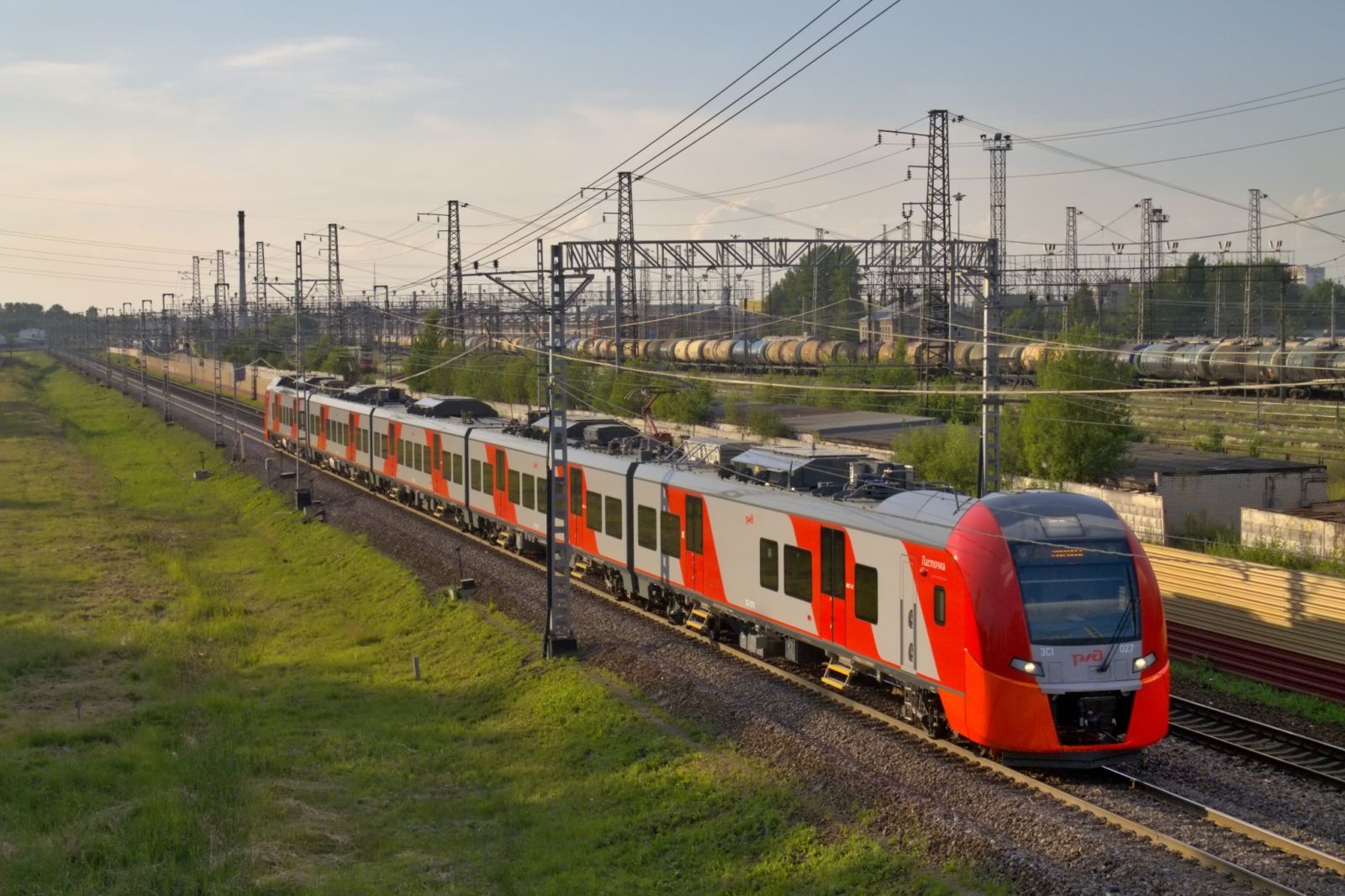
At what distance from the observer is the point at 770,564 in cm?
1627

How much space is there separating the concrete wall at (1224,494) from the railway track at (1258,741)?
1384 centimetres

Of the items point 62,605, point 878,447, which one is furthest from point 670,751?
point 878,447

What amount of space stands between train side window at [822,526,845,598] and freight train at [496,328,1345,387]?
2059cm

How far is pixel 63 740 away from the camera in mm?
16516

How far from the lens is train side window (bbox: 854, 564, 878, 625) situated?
1383cm

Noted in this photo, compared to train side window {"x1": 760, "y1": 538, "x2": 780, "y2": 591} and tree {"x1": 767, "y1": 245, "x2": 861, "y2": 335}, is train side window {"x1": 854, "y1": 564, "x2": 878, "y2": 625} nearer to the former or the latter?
train side window {"x1": 760, "y1": 538, "x2": 780, "y2": 591}

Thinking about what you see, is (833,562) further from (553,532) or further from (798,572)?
(553,532)

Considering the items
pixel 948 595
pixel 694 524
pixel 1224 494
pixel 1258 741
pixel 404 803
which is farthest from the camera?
pixel 1224 494

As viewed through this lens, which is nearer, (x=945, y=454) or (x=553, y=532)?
(x=553, y=532)

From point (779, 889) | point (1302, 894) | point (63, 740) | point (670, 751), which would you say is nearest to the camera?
point (1302, 894)

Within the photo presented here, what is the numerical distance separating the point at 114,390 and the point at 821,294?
189 feet

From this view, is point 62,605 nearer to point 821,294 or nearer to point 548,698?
point 548,698

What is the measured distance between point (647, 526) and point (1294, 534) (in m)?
12.6

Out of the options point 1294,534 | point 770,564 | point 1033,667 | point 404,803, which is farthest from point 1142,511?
point 404,803
